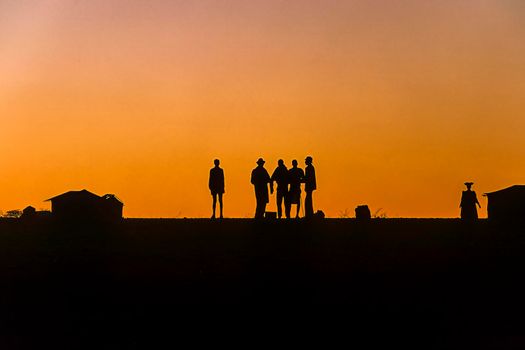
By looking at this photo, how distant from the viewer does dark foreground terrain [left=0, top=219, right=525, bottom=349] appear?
18641 mm

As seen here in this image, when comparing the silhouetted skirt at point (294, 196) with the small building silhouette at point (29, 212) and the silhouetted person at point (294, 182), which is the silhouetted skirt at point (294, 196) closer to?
the silhouetted person at point (294, 182)

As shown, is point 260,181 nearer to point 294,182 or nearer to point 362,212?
point 294,182

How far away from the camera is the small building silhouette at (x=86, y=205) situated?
1944 inches

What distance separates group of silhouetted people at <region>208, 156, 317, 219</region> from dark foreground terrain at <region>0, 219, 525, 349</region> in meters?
4.97

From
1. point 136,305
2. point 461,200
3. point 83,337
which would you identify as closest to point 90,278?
point 136,305

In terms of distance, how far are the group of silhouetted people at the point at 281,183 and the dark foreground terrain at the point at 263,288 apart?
497 cm

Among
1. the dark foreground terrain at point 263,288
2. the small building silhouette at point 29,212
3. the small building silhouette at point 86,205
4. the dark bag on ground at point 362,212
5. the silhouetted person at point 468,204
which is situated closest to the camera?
the dark foreground terrain at point 263,288

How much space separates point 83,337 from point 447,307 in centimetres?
687

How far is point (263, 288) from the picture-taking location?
22.4 meters

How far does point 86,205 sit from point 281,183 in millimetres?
14335

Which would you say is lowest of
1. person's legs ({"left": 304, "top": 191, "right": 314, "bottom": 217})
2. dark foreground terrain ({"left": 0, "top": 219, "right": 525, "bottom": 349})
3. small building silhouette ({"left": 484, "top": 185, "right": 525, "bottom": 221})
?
dark foreground terrain ({"left": 0, "top": 219, "right": 525, "bottom": 349})

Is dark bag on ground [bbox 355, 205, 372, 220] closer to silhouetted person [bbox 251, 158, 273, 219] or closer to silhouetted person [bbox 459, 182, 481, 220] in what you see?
silhouetted person [bbox 459, 182, 481, 220]

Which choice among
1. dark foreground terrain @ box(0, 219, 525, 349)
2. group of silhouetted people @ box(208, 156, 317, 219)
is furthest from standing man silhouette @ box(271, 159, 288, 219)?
dark foreground terrain @ box(0, 219, 525, 349)

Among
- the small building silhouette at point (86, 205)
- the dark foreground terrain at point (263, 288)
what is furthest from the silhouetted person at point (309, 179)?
the small building silhouette at point (86, 205)
